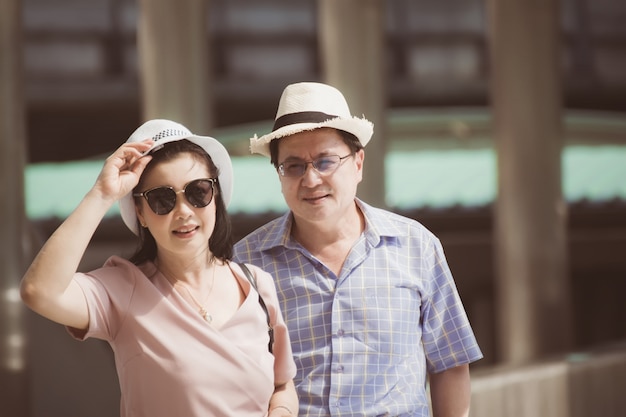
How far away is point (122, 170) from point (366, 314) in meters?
0.94

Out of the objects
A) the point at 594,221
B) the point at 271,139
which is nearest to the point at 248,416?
the point at 271,139

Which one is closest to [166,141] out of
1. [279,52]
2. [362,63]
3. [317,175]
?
[317,175]

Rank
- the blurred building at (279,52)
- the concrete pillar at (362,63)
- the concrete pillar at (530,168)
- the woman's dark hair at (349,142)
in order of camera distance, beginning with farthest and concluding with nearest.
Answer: the blurred building at (279,52)
the concrete pillar at (530,168)
the concrete pillar at (362,63)
the woman's dark hair at (349,142)

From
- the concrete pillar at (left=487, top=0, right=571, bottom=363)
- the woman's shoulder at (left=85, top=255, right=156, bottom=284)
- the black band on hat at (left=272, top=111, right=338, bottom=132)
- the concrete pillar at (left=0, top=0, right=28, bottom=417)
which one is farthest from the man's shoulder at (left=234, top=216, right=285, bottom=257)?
the concrete pillar at (left=487, top=0, right=571, bottom=363)

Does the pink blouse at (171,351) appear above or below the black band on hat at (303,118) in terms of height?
below

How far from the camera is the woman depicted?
7.22 ft

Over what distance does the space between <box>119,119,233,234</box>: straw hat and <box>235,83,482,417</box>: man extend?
32 centimetres

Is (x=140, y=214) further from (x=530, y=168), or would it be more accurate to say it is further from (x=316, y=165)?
(x=530, y=168)

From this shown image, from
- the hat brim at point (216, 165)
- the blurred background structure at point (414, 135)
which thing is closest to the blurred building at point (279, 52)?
the blurred background structure at point (414, 135)

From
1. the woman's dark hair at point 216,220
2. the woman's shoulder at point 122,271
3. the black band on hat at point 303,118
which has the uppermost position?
the black band on hat at point 303,118

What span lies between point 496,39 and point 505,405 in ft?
19.7

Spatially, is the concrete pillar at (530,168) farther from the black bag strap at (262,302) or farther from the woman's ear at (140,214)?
the woman's ear at (140,214)

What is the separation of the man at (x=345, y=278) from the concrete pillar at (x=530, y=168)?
876 cm

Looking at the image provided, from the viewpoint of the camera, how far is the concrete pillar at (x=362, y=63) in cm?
1122
